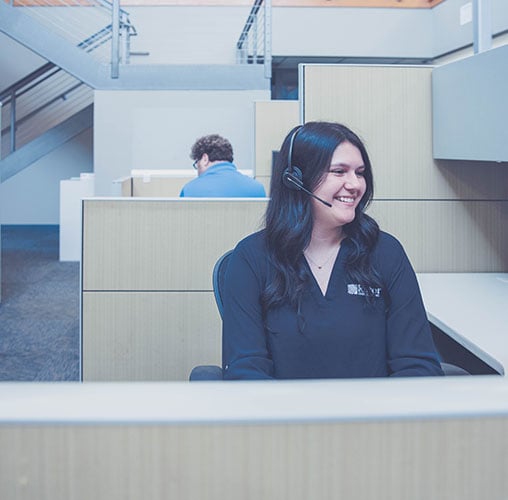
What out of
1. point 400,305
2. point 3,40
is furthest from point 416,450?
point 3,40

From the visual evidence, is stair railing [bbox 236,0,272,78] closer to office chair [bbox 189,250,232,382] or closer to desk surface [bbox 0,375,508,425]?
office chair [bbox 189,250,232,382]

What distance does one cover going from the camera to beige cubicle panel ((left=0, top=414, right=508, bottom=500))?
39cm

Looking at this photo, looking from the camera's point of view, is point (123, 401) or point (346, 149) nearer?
point (123, 401)

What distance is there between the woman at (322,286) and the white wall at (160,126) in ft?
17.8

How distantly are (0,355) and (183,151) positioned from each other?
149 inches

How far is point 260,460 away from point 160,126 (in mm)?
6670

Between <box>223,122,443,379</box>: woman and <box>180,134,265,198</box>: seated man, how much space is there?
171 cm

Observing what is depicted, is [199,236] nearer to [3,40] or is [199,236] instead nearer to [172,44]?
[172,44]

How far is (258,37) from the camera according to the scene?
294 inches

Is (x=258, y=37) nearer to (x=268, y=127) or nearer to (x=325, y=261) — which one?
(x=268, y=127)

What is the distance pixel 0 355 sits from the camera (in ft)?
11.3

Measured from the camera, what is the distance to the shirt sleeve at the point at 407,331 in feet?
4.44

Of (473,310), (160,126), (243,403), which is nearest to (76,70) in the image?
(160,126)

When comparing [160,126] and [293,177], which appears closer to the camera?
[293,177]
